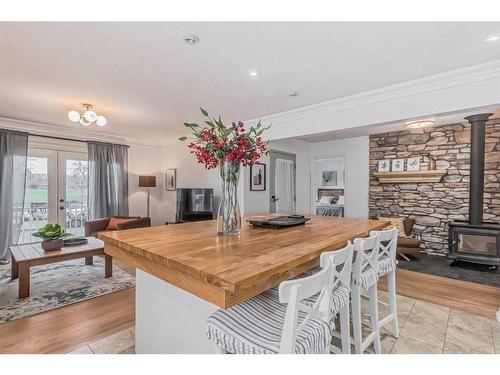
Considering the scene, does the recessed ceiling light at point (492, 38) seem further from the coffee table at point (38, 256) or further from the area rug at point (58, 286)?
the coffee table at point (38, 256)

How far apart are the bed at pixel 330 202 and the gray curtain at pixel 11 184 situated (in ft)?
19.0

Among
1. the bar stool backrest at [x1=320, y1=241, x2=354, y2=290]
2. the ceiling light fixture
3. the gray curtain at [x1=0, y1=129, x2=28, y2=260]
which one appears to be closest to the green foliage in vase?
the ceiling light fixture

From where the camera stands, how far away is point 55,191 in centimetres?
490

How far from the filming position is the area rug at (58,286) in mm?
2617

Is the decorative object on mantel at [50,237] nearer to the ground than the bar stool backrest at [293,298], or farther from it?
nearer to the ground

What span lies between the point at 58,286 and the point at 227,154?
116 inches

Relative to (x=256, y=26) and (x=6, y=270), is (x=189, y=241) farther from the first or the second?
(x=6, y=270)

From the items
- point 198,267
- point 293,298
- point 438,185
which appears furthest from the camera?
point 438,185

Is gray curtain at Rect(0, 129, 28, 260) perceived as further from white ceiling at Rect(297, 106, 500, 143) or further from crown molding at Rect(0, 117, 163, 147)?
white ceiling at Rect(297, 106, 500, 143)

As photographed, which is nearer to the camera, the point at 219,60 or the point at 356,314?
the point at 356,314

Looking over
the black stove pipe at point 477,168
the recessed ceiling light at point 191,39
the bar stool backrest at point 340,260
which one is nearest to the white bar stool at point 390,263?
the bar stool backrest at point 340,260

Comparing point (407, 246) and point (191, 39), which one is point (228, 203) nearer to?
point (191, 39)

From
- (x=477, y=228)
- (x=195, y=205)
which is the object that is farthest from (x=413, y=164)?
(x=195, y=205)
